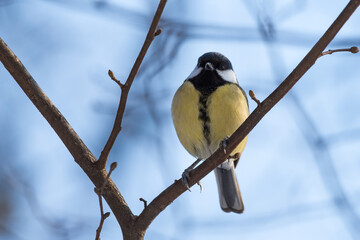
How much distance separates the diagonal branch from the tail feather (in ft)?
3.95

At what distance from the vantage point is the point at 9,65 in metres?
2.34

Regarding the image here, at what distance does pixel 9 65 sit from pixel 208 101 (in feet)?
3.93

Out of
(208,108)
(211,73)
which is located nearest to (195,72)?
(211,73)

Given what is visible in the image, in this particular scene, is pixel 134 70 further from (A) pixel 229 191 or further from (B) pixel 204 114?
(A) pixel 229 191

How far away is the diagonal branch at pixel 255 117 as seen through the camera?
1.82m

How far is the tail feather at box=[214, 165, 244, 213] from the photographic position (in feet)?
11.8

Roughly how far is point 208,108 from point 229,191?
91 cm

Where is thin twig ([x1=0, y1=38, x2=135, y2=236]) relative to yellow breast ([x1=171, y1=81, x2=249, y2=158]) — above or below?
below

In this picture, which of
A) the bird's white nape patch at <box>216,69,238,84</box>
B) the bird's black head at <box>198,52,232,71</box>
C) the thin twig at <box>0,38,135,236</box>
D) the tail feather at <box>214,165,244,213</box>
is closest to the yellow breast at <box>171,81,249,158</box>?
the bird's white nape patch at <box>216,69,238,84</box>

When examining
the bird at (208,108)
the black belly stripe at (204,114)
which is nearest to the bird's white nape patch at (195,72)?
the bird at (208,108)

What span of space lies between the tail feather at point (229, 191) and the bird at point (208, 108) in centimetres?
41

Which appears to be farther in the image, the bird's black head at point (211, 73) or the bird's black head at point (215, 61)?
the bird's black head at point (215, 61)

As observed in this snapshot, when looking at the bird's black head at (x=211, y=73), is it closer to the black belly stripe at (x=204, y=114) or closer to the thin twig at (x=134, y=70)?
the black belly stripe at (x=204, y=114)

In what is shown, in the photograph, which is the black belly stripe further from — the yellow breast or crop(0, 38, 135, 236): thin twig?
crop(0, 38, 135, 236): thin twig
